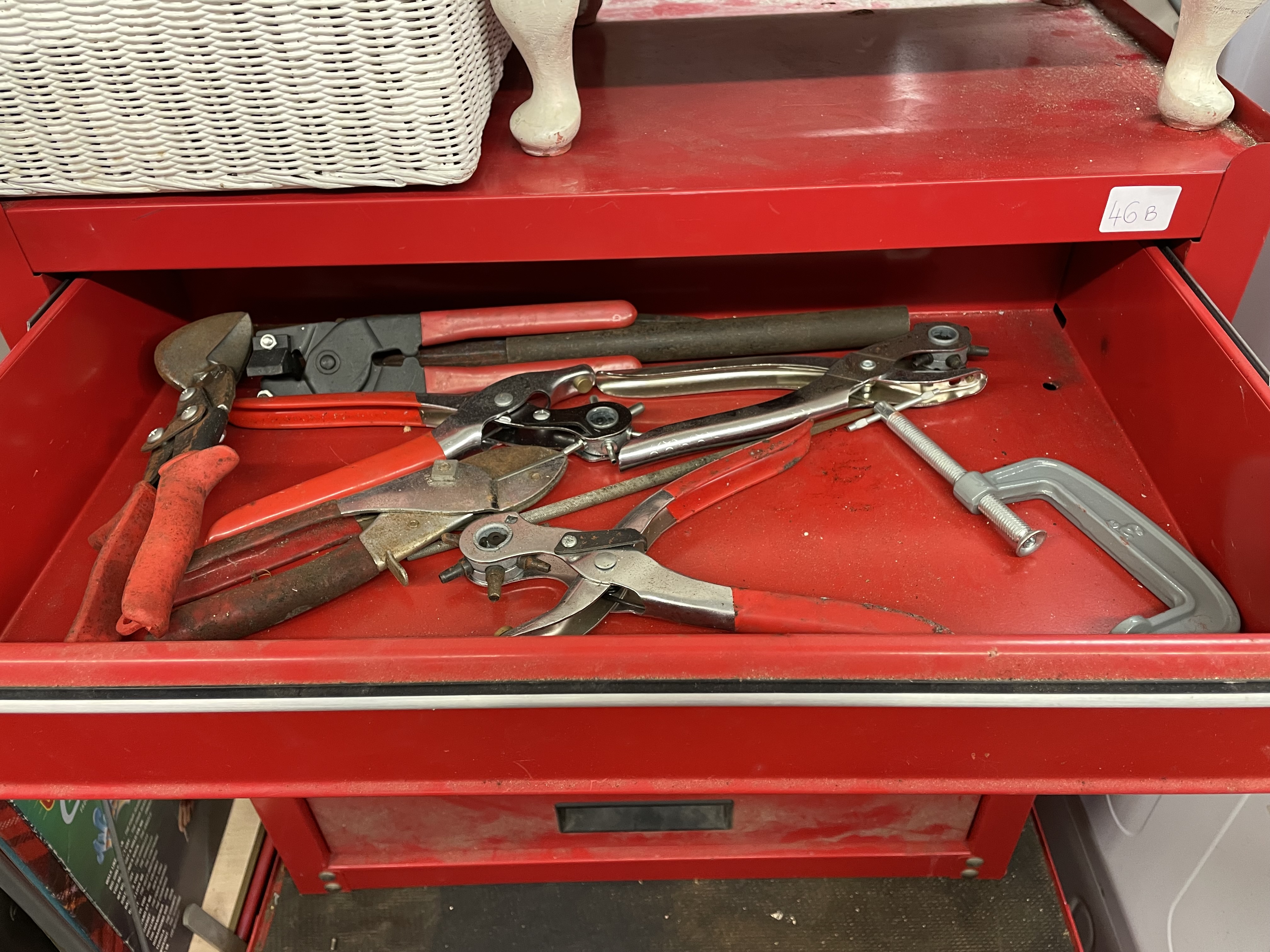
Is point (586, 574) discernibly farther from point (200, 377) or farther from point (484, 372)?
point (200, 377)

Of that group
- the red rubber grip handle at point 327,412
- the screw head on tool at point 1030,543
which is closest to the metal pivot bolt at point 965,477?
the screw head on tool at point 1030,543

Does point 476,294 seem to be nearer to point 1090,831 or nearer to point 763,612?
point 763,612

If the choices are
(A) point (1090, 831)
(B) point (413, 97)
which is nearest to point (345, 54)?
(B) point (413, 97)

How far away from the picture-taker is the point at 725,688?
2.04ft

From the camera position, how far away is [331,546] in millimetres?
827

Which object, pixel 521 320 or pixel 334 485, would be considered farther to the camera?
pixel 521 320

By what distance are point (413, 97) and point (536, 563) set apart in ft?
1.30

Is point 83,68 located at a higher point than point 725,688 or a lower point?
higher

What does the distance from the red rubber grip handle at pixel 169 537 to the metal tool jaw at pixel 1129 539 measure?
67cm

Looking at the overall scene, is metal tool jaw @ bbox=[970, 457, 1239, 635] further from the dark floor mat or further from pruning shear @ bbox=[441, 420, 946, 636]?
the dark floor mat

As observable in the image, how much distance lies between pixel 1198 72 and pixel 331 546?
91 cm

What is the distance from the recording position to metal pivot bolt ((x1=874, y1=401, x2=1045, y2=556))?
2.58 feet

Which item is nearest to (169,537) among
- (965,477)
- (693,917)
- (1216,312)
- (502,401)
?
(502,401)

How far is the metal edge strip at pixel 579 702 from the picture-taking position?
0.61 metres
